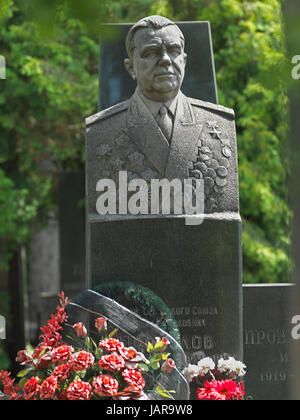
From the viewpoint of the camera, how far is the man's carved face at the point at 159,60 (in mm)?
6332

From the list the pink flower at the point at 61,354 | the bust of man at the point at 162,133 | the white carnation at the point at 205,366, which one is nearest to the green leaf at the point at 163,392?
the white carnation at the point at 205,366

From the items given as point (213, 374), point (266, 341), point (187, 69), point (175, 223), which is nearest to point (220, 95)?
point (187, 69)

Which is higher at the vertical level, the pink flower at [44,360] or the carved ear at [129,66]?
the carved ear at [129,66]

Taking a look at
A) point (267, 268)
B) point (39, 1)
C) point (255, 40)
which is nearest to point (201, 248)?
point (39, 1)

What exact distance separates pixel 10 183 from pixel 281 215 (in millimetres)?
4992

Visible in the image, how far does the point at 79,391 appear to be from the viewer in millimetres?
4445

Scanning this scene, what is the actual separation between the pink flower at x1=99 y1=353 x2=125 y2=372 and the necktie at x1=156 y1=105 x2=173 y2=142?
8.08 feet

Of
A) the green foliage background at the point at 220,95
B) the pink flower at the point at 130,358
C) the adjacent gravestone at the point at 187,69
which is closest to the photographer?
the pink flower at the point at 130,358

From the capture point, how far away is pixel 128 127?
21.5 ft

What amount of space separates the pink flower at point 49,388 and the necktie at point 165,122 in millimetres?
2690

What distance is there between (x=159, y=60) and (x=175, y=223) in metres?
1.39

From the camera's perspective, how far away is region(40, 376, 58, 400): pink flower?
4.54 m

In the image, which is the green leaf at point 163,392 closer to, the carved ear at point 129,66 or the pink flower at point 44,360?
the pink flower at point 44,360

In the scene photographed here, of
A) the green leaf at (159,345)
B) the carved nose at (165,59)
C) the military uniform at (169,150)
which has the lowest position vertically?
the green leaf at (159,345)
